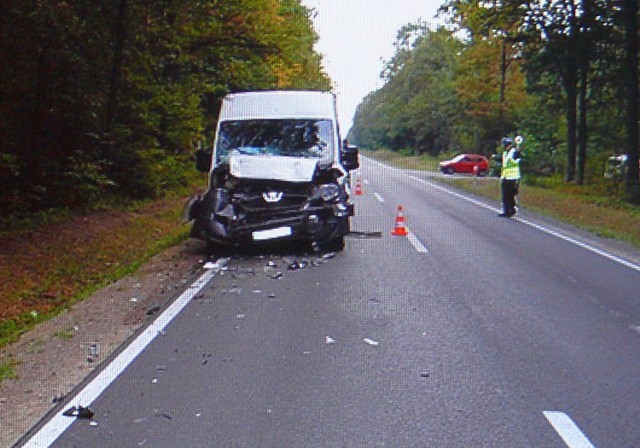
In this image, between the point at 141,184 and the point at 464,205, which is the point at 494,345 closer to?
the point at 141,184

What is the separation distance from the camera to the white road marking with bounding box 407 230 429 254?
13805mm

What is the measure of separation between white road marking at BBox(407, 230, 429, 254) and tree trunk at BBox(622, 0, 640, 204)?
13.2 m

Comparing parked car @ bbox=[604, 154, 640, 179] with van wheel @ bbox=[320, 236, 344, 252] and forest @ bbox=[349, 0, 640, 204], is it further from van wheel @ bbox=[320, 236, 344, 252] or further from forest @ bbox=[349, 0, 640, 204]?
van wheel @ bbox=[320, 236, 344, 252]

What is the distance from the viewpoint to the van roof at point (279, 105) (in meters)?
14.2

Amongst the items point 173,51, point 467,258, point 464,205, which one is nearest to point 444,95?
point 464,205

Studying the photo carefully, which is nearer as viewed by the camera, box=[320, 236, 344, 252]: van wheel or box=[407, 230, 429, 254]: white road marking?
box=[320, 236, 344, 252]: van wheel

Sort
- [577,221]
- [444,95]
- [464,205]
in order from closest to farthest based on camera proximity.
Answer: [577,221] → [464,205] → [444,95]

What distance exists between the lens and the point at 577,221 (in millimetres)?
20547

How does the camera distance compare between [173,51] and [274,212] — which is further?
[173,51]

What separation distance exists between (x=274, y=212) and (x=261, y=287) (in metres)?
2.52

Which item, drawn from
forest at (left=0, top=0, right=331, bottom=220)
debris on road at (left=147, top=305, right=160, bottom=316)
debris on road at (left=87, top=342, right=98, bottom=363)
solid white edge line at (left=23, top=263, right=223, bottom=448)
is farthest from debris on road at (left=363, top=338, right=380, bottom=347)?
forest at (left=0, top=0, right=331, bottom=220)

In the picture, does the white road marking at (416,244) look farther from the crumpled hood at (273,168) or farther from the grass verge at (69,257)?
the grass verge at (69,257)

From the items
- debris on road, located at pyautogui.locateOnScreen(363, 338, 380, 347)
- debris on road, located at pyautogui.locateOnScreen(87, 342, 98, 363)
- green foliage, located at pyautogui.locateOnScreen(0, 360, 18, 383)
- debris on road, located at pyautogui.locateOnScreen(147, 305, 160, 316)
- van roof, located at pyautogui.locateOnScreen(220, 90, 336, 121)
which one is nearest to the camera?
green foliage, located at pyautogui.locateOnScreen(0, 360, 18, 383)

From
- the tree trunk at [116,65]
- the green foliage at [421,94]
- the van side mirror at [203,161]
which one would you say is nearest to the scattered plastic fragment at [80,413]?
the van side mirror at [203,161]
